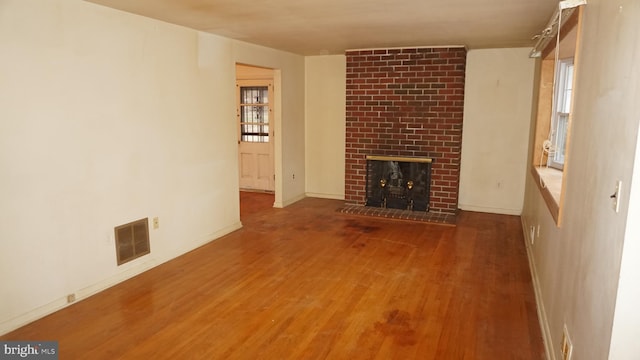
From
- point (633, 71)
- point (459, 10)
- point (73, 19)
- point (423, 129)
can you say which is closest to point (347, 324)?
point (633, 71)

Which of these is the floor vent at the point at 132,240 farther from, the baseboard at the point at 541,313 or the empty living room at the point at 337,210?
the baseboard at the point at 541,313

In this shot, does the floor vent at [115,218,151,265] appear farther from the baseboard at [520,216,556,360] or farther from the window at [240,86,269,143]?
the window at [240,86,269,143]

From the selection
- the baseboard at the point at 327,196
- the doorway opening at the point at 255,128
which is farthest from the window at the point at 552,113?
the doorway opening at the point at 255,128

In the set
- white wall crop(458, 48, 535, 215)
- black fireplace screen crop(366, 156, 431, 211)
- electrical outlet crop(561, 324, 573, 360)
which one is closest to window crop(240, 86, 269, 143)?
black fireplace screen crop(366, 156, 431, 211)

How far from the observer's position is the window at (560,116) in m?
4.05

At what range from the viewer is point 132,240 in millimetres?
3727

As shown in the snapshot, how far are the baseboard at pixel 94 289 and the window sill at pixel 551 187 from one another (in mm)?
3302

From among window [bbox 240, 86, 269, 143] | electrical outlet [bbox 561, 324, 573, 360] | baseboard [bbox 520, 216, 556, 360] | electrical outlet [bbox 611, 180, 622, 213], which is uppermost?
window [bbox 240, 86, 269, 143]

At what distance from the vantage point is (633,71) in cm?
139

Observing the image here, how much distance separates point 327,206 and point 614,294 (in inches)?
202

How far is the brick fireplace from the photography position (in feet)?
18.4

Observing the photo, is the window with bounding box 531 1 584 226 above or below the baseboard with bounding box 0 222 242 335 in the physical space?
above

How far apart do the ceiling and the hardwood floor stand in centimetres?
221

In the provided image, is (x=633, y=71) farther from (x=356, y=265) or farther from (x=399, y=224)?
(x=399, y=224)
